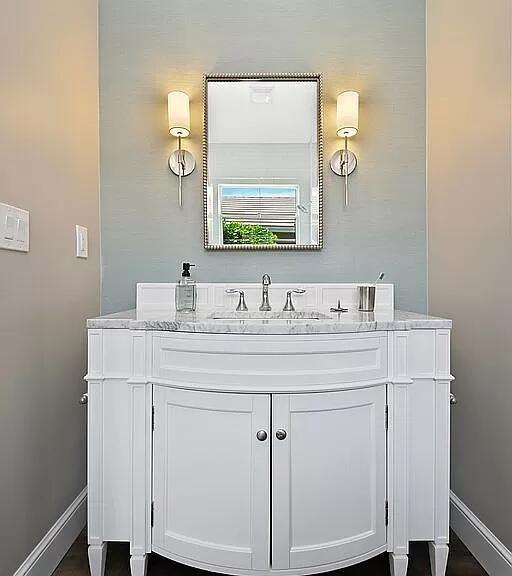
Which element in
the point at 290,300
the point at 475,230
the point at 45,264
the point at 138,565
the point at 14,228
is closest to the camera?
the point at 14,228

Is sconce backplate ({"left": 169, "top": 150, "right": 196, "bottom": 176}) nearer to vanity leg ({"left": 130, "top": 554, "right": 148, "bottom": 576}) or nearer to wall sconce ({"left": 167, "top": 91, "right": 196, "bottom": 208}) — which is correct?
wall sconce ({"left": 167, "top": 91, "right": 196, "bottom": 208})

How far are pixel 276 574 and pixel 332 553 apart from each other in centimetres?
17

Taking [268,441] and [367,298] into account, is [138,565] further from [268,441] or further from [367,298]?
[367,298]

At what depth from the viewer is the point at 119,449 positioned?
4.97ft

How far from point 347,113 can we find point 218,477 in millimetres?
1475

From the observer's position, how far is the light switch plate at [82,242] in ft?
6.14

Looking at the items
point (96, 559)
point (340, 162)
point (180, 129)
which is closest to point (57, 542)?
point (96, 559)

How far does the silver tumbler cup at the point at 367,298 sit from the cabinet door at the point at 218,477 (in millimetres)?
678

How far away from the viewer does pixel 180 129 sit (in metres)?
2.04

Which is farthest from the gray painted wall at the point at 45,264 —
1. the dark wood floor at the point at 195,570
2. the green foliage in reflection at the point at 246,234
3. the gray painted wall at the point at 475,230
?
the gray painted wall at the point at 475,230

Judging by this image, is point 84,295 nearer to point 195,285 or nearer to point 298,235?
point 195,285

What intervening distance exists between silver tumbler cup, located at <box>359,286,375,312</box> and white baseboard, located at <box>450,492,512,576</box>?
80cm

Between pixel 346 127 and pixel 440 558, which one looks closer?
pixel 440 558

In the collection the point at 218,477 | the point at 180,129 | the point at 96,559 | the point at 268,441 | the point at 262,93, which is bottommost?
the point at 96,559
